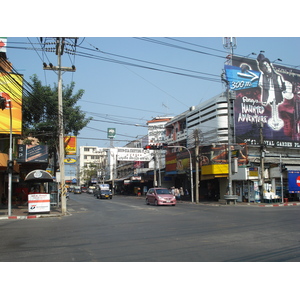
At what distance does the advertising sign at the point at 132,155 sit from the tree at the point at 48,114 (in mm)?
18971

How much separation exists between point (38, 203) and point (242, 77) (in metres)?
30.3

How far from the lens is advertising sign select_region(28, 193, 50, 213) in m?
22.3

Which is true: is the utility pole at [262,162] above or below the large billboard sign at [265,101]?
below

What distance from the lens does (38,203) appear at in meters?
22.5

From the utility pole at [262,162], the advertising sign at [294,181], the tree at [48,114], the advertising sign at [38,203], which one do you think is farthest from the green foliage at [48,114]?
the advertising sign at [294,181]

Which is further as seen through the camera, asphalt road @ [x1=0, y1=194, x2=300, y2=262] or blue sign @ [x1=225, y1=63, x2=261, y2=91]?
blue sign @ [x1=225, y1=63, x2=261, y2=91]

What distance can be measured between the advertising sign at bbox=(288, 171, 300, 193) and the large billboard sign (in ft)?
22.8

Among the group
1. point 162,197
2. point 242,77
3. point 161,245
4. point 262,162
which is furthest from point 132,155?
point 161,245

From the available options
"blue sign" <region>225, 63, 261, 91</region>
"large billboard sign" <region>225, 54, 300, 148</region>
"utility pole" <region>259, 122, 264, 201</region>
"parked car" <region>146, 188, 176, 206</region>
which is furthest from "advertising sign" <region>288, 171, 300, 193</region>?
"parked car" <region>146, 188, 176, 206</region>

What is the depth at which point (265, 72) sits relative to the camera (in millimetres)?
43906

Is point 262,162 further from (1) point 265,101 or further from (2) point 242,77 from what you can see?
(2) point 242,77

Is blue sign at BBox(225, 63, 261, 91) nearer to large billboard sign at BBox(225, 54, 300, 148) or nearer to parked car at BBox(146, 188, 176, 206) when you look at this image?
large billboard sign at BBox(225, 54, 300, 148)

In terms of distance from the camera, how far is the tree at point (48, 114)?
29.5 m

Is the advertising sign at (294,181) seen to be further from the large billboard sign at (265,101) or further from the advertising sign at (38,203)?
the advertising sign at (38,203)
